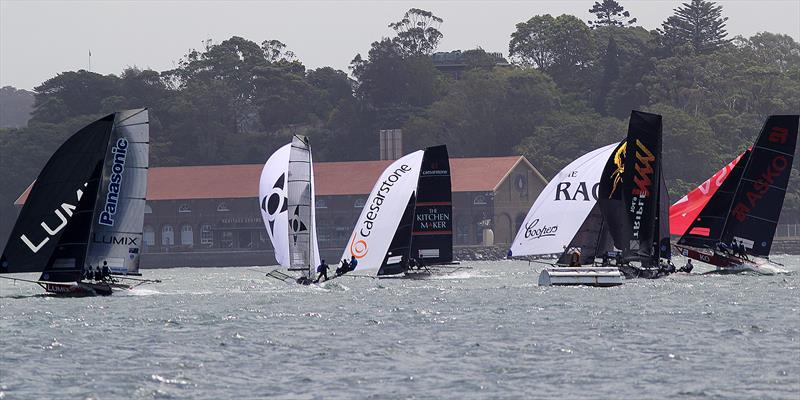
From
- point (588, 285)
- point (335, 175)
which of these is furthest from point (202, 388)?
point (335, 175)

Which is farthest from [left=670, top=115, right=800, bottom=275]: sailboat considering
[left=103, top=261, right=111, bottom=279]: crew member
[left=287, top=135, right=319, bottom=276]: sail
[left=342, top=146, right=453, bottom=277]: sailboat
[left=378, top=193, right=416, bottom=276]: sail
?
[left=103, top=261, right=111, bottom=279]: crew member

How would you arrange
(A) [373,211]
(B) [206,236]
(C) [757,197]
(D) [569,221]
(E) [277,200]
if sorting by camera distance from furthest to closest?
(B) [206,236] → (D) [569,221] → (C) [757,197] → (A) [373,211] → (E) [277,200]

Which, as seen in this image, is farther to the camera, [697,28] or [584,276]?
[697,28]

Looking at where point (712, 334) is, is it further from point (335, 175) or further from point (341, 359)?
point (335, 175)

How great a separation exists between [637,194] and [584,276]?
386 centimetres

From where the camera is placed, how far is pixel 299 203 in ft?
144

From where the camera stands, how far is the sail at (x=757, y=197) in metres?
48.3

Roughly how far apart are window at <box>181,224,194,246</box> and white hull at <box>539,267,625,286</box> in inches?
2391

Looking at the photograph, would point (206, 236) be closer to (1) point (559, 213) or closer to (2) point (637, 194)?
(1) point (559, 213)

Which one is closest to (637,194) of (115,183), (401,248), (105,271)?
(401,248)

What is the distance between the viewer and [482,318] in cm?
3338

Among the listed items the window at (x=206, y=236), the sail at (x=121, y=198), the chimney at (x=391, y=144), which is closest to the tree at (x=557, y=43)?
the chimney at (x=391, y=144)

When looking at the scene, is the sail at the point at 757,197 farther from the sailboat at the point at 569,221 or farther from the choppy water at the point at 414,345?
the choppy water at the point at 414,345

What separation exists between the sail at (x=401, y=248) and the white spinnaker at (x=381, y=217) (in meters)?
0.13
